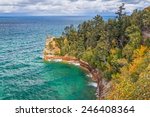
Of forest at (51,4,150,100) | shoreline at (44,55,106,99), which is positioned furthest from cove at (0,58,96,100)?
forest at (51,4,150,100)

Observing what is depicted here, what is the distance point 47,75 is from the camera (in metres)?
87.8

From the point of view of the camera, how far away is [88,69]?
91.5m

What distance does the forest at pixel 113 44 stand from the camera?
231 feet

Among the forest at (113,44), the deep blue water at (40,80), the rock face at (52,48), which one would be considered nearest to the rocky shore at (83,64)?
the rock face at (52,48)

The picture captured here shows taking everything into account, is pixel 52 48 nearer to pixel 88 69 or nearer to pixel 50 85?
pixel 88 69

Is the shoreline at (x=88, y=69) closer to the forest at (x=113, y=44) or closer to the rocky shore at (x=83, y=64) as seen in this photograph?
the rocky shore at (x=83, y=64)

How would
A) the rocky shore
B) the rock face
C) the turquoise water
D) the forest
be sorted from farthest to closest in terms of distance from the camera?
the rock face
the forest
the rocky shore
the turquoise water

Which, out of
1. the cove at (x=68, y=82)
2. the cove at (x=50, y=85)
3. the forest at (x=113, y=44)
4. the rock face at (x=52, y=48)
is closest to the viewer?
the cove at (x=50, y=85)

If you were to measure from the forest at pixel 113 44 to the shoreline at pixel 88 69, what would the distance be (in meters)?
1.42

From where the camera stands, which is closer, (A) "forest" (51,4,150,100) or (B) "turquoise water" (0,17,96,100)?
(B) "turquoise water" (0,17,96,100)

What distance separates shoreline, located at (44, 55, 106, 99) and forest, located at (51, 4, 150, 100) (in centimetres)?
142

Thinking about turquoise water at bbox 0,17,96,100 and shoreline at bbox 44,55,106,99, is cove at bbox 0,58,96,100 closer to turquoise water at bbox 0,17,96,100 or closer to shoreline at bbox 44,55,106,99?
turquoise water at bbox 0,17,96,100

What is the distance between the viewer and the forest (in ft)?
231

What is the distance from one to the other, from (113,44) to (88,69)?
40.7 feet
